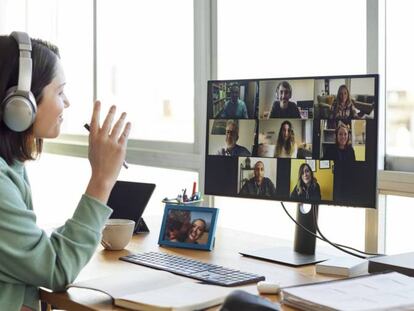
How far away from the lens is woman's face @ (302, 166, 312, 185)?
156 centimetres

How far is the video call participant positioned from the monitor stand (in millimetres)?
100

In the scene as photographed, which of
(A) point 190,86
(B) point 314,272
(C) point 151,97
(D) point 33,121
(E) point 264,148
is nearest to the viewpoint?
(D) point 33,121

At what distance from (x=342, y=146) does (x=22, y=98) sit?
29.4 inches

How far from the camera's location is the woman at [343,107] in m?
1.50

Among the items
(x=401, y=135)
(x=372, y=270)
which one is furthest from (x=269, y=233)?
(x=372, y=270)

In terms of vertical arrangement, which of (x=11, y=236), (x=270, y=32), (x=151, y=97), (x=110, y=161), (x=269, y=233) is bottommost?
(x=269, y=233)

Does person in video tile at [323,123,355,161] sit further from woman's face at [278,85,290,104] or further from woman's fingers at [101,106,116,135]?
woman's fingers at [101,106,116,135]

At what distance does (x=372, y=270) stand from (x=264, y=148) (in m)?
0.42

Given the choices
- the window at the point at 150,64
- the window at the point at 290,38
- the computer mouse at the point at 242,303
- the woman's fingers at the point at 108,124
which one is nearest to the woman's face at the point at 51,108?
the woman's fingers at the point at 108,124

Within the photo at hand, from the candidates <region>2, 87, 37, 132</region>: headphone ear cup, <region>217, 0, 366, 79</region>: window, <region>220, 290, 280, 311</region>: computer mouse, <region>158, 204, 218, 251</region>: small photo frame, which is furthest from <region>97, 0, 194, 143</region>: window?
<region>220, 290, 280, 311</region>: computer mouse

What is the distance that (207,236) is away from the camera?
1729 millimetres

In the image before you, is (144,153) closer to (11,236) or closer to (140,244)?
(140,244)

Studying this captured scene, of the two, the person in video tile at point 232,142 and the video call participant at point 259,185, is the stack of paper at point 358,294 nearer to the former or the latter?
the video call participant at point 259,185

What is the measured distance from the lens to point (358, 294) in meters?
1.19
